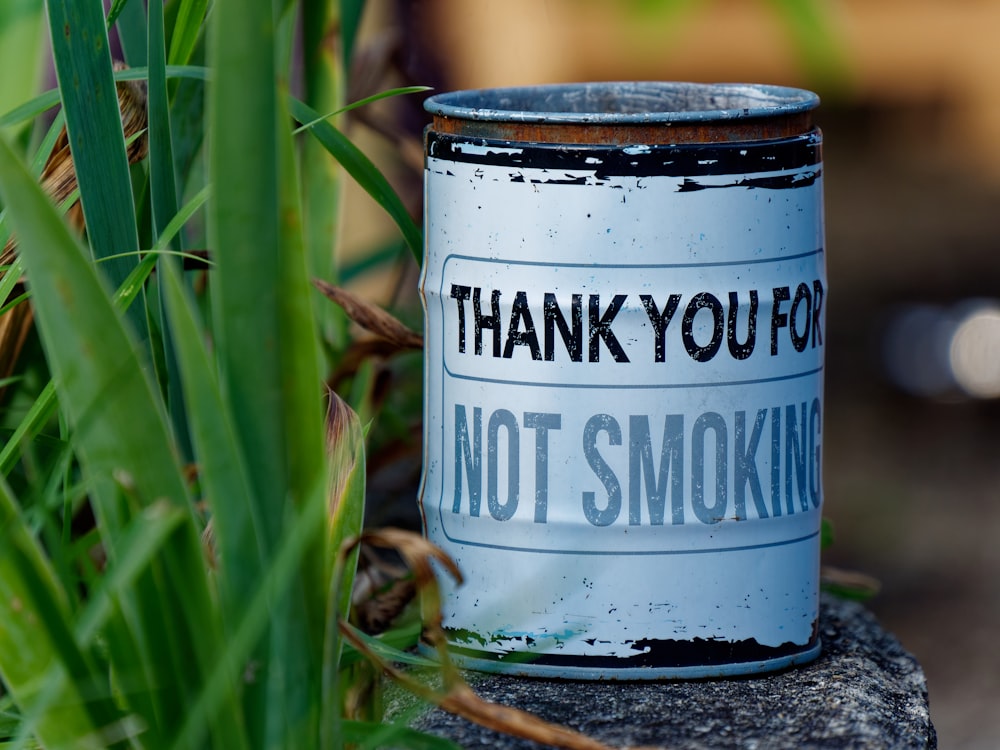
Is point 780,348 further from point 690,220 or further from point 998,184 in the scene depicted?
point 998,184

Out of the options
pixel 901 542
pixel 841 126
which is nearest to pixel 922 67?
pixel 841 126

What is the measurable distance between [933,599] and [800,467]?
6.14ft

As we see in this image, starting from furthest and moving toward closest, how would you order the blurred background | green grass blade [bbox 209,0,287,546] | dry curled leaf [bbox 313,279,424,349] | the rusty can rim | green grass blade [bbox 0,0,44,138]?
the blurred background < green grass blade [bbox 0,0,44,138] < dry curled leaf [bbox 313,279,424,349] < the rusty can rim < green grass blade [bbox 209,0,287,546]

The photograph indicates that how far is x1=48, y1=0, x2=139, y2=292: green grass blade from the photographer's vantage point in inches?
32.3

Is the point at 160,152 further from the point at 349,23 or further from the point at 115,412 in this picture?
the point at 349,23

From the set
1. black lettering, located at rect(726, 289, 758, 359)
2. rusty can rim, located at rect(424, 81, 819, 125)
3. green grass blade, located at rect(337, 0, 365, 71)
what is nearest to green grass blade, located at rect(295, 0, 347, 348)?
green grass blade, located at rect(337, 0, 365, 71)

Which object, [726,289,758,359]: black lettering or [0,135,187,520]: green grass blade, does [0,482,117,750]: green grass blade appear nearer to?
[0,135,187,520]: green grass blade

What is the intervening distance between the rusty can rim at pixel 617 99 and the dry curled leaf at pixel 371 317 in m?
0.17

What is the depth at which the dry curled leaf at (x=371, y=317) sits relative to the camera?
102 cm

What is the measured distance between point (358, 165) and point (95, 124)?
0.20 m

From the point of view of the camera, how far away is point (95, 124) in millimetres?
845

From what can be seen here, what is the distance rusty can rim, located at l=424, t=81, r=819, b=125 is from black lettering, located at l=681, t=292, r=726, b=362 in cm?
14

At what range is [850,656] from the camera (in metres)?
0.98

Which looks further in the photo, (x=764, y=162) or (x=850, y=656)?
(x=850, y=656)
